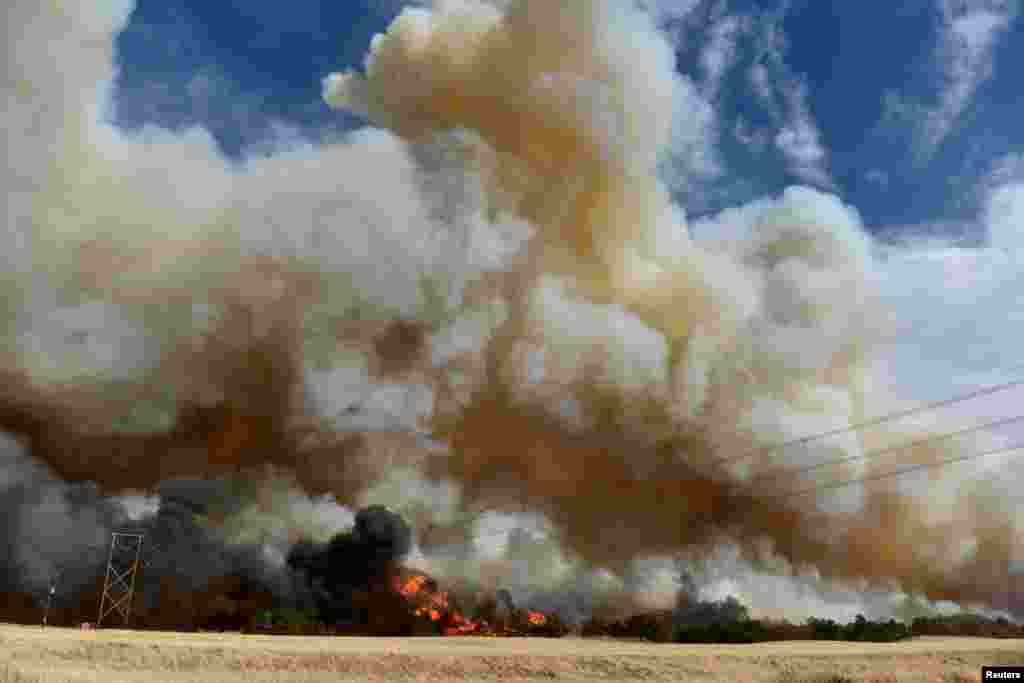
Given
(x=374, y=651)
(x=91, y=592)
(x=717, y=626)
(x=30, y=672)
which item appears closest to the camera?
(x=30, y=672)

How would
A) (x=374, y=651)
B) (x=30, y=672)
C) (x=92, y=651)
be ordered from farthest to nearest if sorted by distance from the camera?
(x=374, y=651) → (x=92, y=651) → (x=30, y=672)

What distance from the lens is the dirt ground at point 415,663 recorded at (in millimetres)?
42500

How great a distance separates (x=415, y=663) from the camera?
1795 inches

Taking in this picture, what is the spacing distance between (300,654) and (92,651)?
35.6 ft

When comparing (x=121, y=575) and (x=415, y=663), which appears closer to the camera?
(x=415, y=663)

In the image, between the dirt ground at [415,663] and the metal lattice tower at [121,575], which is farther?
the metal lattice tower at [121,575]

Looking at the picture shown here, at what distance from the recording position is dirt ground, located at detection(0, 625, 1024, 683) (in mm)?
42500

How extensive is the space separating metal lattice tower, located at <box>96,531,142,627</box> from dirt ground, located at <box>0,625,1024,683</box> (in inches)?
796

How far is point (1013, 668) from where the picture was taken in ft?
165

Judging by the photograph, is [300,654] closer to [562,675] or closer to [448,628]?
[562,675]

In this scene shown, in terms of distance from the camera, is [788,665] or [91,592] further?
[91,592]

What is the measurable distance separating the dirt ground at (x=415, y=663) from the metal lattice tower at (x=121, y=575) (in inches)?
796

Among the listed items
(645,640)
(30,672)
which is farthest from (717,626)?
(30,672)

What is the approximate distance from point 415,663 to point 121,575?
43049 mm
